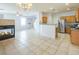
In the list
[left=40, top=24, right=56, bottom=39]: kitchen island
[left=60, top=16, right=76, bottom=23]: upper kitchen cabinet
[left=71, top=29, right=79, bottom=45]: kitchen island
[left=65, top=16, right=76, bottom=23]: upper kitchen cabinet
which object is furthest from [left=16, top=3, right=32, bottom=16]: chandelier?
[left=71, top=29, right=79, bottom=45]: kitchen island

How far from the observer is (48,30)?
10.1 feet

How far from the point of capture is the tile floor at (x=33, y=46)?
2.77 meters

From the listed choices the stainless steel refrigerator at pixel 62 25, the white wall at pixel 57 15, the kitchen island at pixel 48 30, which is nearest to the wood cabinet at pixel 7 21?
the kitchen island at pixel 48 30

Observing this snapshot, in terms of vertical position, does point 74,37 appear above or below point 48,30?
below

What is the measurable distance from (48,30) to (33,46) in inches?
21.4

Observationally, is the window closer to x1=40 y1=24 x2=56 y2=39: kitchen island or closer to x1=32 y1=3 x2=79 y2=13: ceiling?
x1=32 y1=3 x2=79 y2=13: ceiling

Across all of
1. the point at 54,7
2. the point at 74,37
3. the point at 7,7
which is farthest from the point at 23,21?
the point at 74,37

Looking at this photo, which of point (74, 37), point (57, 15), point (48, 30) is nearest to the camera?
point (57, 15)

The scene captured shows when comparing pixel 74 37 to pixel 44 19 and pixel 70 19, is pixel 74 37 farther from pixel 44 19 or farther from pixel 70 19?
pixel 44 19

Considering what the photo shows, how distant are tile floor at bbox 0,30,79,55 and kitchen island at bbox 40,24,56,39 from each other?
5.0 inches

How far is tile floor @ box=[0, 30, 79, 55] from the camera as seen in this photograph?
9.07 feet
